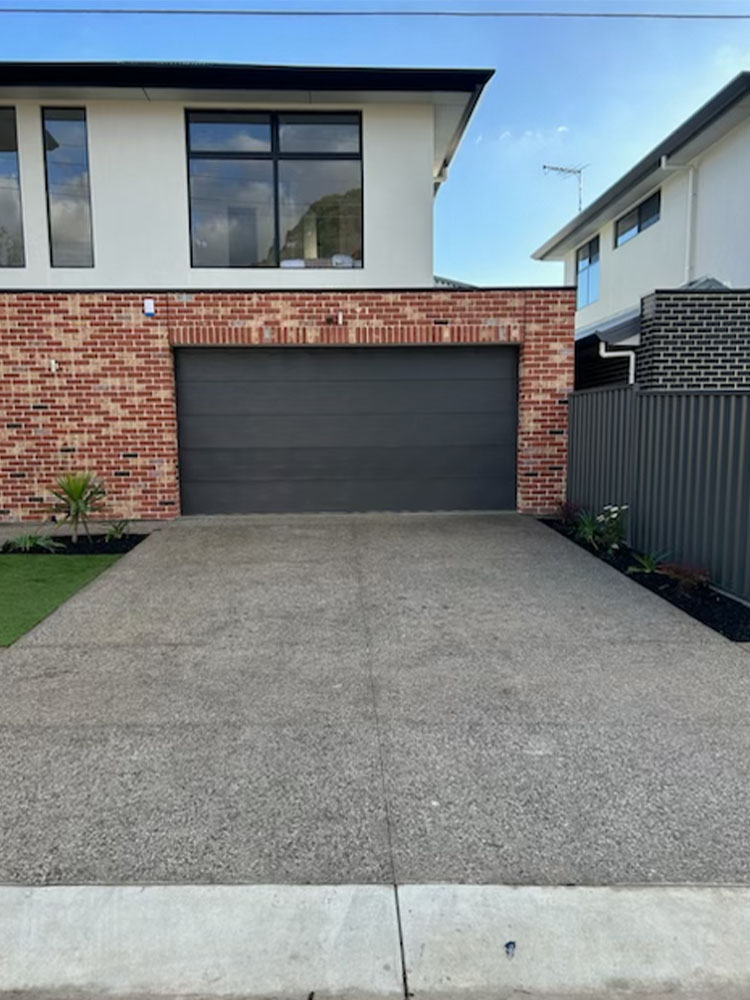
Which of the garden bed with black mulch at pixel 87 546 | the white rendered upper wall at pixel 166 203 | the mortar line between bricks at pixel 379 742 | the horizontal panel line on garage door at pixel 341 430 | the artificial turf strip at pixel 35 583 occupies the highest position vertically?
the white rendered upper wall at pixel 166 203

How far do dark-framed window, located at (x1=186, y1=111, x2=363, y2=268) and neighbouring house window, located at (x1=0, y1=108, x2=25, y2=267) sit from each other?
281cm

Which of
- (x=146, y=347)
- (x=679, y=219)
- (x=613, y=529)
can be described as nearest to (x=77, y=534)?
(x=146, y=347)

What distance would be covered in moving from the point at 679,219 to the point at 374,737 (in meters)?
13.3

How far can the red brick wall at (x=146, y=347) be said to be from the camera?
930 cm

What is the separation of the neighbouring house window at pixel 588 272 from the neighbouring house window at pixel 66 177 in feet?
42.1

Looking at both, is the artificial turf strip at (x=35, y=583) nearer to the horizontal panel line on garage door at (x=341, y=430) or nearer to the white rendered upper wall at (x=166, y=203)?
the horizontal panel line on garage door at (x=341, y=430)

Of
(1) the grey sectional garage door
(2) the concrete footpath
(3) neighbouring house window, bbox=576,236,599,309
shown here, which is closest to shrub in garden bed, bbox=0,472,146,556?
(1) the grey sectional garage door

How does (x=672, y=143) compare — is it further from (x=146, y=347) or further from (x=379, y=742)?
(x=379, y=742)

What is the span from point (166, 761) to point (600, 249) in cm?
1785

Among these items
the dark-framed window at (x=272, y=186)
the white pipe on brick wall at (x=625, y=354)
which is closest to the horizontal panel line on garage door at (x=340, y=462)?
the white pipe on brick wall at (x=625, y=354)

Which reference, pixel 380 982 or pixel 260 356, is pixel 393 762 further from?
pixel 260 356

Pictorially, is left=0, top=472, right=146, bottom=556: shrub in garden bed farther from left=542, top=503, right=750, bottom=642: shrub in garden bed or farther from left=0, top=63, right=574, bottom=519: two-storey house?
left=542, top=503, right=750, bottom=642: shrub in garden bed

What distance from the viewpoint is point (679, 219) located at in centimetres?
1311

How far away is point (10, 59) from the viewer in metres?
9.93
